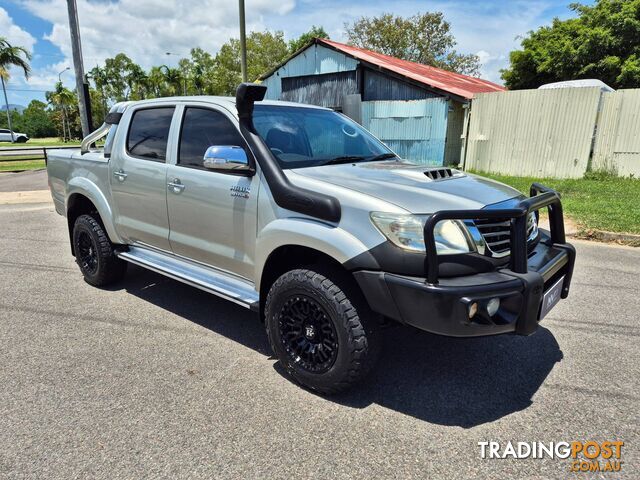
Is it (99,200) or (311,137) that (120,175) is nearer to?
(99,200)

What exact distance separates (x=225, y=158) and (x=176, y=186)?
80 cm

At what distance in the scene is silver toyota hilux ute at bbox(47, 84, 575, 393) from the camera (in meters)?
2.41

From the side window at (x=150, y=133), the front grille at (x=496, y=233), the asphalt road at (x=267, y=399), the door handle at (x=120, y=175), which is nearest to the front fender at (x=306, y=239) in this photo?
the front grille at (x=496, y=233)

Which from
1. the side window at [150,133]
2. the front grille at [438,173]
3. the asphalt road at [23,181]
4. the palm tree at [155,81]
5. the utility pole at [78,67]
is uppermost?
the palm tree at [155,81]

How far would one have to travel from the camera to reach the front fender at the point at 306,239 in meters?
2.52

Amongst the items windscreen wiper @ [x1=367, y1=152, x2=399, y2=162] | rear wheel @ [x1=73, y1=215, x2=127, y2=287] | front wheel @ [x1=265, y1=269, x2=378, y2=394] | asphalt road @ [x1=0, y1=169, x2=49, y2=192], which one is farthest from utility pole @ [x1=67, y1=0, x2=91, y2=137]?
front wheel @ [x1=265, y1=269, x2=378, y2=394]

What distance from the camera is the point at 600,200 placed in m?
8.93

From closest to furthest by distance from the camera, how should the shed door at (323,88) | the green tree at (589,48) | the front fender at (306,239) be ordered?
the front fender at (306,239) < the shed door at (323,88) < the green tree at (589,48)

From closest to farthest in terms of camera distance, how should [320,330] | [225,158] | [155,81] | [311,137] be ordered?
[320,330] < [225,158] < [311,137] < [155,81]

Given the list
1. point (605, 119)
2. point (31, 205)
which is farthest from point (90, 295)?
point (605, 119)

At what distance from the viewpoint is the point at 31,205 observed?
1048 cm

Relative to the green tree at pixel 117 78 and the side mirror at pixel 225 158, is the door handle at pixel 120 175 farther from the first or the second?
the green tree at pixel 117 78

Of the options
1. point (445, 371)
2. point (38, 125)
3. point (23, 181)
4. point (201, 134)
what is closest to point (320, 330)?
point (445, 371)

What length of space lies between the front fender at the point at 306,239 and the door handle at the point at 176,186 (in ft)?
3.15
